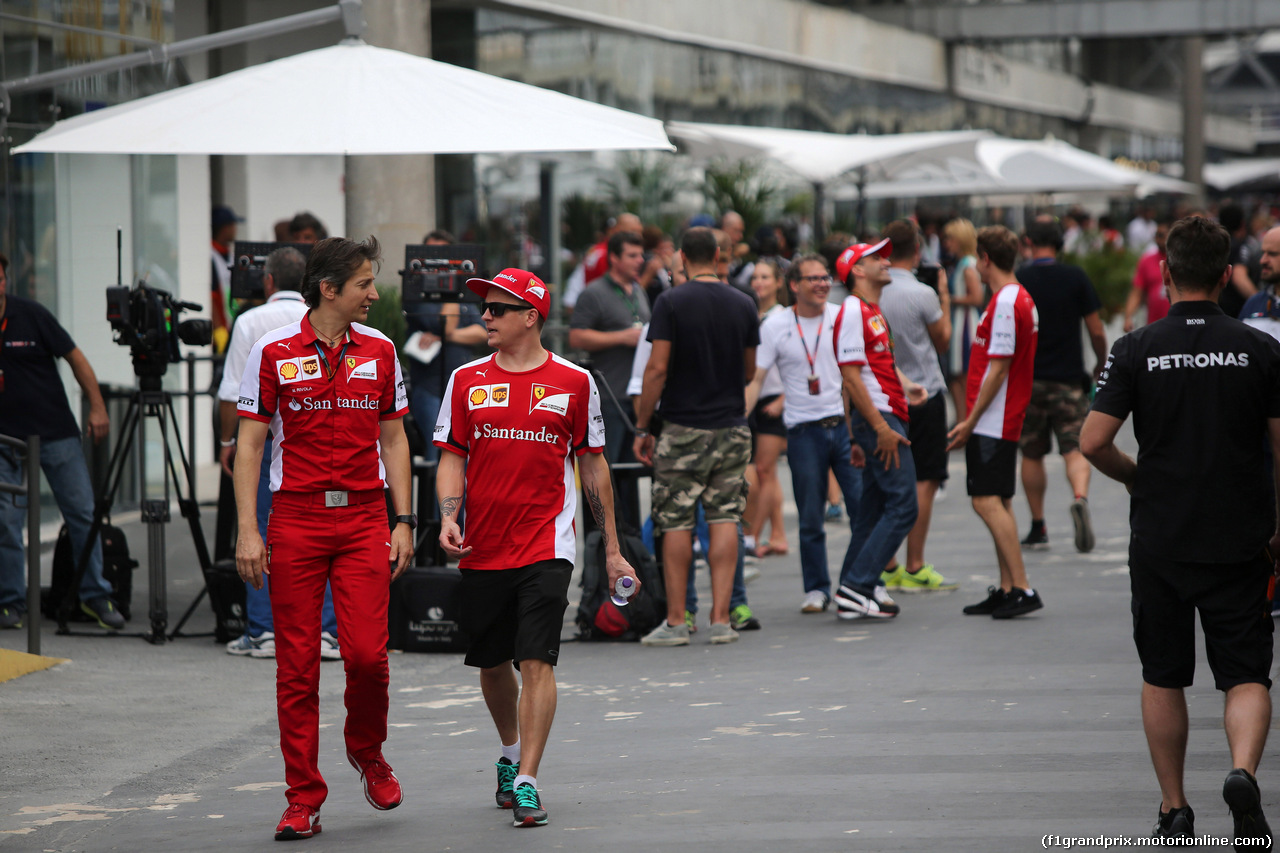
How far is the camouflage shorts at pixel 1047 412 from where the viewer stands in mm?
10359

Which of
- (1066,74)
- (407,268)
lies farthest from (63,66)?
(1066,74)

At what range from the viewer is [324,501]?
5.15m

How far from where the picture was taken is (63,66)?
11.5m

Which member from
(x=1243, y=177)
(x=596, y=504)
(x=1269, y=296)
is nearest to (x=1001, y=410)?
(x=1269, y=296)

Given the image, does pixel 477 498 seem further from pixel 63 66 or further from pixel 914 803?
pixel 63 66

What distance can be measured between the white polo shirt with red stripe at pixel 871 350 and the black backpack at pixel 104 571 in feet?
13.4

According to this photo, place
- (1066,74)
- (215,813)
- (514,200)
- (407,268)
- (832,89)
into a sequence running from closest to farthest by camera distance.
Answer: (215,813), (407,268), (514,200), (832,89), (1066,74)

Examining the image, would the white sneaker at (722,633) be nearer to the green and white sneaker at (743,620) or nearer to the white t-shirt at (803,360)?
the green and white sneaker at (743,620)

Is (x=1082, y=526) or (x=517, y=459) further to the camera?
(x=1082, y=526)

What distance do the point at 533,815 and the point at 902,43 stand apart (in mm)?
25998

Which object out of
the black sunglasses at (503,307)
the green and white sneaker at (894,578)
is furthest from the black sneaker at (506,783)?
the green and white sneaker at (894,578)

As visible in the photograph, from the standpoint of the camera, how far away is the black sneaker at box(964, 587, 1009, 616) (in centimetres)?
854

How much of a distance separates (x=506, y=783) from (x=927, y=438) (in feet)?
15.6

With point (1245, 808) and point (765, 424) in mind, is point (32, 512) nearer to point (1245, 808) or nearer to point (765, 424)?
point (765, 424)
